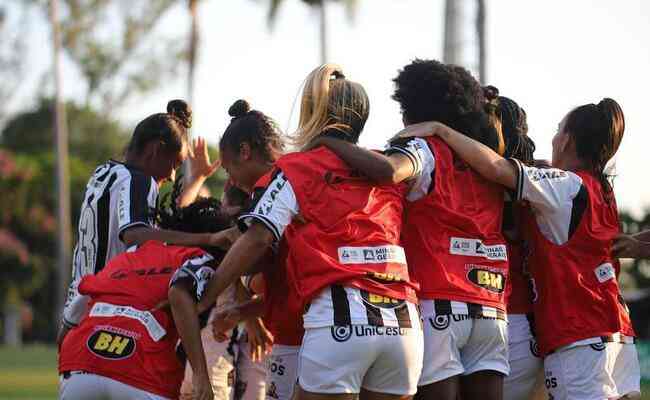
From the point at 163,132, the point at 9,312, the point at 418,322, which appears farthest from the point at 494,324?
the point at 9,312

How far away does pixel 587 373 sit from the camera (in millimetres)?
6711

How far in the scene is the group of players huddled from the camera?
583 centimetres

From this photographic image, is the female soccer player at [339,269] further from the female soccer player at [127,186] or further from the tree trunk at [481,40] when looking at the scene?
the tree trunk at [481,40]

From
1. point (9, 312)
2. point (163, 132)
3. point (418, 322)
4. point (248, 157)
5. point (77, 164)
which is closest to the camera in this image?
point (418, 322)

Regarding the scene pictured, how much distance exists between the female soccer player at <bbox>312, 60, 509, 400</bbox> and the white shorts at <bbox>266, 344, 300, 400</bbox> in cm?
80

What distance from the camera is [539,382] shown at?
712 centimetres

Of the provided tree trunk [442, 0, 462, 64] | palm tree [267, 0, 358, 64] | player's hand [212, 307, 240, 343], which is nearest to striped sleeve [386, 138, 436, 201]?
player's hand [212, 307, 240, 343]

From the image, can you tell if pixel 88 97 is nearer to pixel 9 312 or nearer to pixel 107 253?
pixel 9 312

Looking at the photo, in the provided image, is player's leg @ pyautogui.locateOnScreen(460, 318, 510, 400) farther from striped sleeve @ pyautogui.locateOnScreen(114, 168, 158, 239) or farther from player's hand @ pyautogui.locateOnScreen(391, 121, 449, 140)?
striped sleeve @ pyautogui.locateOnScreen(114, 168, 158, 239)

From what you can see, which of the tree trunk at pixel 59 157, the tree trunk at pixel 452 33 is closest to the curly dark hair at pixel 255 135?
the tree trunk at pixel 452 33

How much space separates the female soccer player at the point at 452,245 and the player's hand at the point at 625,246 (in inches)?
32.5

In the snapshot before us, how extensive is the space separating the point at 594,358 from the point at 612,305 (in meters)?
0.33

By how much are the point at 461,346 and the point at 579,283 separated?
0.91 m

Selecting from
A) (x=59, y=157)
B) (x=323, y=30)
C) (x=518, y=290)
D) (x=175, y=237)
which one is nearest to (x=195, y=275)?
(x=175, y=237)
